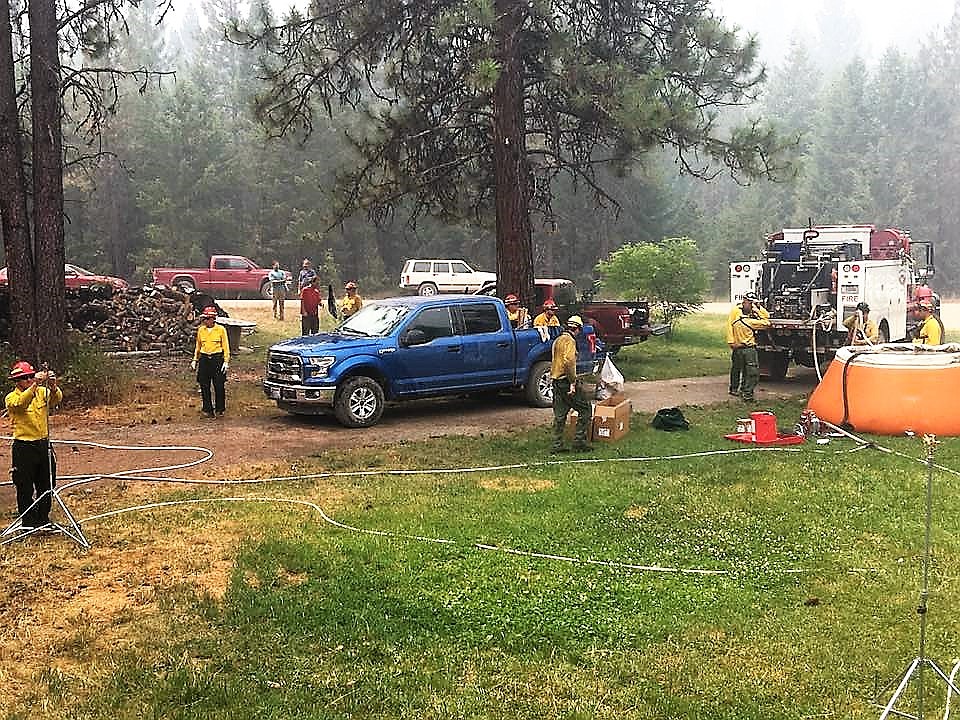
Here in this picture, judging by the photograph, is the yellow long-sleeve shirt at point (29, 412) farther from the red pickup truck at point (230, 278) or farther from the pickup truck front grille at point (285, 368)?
the red pickup truck at point (230, 278)

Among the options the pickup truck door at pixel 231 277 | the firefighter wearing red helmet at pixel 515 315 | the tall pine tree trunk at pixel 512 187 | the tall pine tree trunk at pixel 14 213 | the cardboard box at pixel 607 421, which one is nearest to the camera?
the cardboard box at pixel 607 421

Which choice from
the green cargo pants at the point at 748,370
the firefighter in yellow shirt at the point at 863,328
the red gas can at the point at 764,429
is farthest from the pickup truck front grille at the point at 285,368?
the firefighter in yellow shirt at the point at 863,328

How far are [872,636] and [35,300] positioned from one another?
545 inches

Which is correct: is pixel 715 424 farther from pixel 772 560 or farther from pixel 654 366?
pixel 654 366

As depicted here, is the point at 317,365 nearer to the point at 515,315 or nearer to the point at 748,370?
the point at 515,315

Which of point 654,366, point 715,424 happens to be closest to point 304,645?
point 715,424

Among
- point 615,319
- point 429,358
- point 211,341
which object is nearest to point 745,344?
point 429,358

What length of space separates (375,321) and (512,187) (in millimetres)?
5640

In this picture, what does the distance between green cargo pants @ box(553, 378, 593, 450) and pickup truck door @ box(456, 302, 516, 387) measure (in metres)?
2.78

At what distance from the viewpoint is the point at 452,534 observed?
8.18m

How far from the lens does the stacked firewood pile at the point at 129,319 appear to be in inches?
834

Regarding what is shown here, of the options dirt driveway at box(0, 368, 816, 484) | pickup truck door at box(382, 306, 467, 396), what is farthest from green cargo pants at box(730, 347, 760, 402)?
pickup truck door at box(382, 306, 467, 396)

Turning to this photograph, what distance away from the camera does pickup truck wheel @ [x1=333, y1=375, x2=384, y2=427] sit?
13.5 meters

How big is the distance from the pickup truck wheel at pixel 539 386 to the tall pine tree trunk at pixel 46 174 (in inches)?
290
